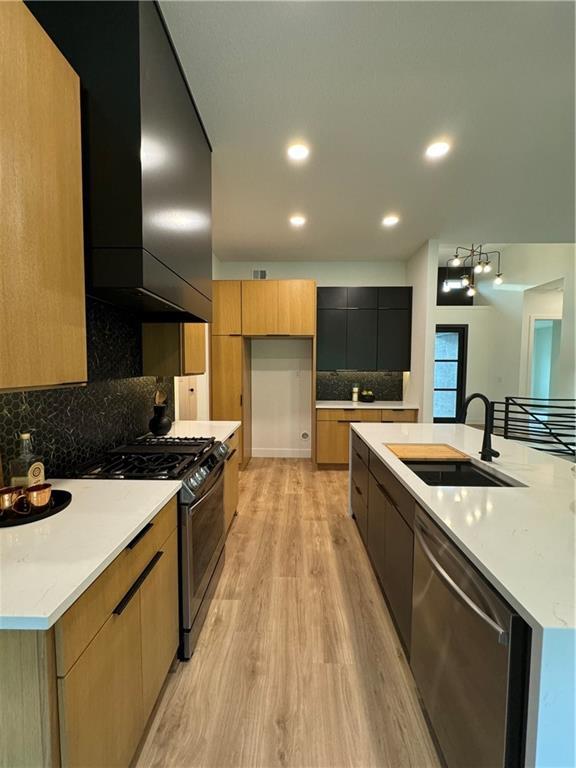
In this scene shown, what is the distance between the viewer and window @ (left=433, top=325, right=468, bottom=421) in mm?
7641

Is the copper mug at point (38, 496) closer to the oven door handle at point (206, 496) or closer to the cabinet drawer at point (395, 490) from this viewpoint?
the oven door handle at point (206, 496)

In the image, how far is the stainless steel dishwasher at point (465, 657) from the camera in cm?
78

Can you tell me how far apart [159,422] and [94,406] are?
0.61 meters

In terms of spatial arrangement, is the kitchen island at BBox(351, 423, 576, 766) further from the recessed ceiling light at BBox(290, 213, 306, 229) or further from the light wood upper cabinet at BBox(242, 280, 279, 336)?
Answer: the light wood upper cabinet at BBox(242, 280, 279, 336)

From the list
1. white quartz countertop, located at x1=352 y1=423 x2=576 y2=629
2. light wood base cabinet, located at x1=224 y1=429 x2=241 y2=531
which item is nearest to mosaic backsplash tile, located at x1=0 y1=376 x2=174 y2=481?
light wood base cabinet, located at x1=224 y1=429 x2=241 y2=531

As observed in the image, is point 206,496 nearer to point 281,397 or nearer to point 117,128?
point 117,128

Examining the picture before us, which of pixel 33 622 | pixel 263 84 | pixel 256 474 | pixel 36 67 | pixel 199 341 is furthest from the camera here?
pixel 256 474

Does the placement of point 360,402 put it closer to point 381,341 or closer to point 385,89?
point 381,341

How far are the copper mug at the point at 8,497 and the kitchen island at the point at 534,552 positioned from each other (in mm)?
1447

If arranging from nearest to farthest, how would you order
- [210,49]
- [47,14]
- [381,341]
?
[47,14] → [210,49] → [381,341]

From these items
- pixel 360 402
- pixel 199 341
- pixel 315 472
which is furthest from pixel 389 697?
pixel 360 402

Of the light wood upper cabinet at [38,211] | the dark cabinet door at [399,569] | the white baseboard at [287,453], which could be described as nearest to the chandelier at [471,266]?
the white baseboard at [287,453]

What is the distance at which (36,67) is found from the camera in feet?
3.26

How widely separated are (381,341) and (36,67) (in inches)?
167
